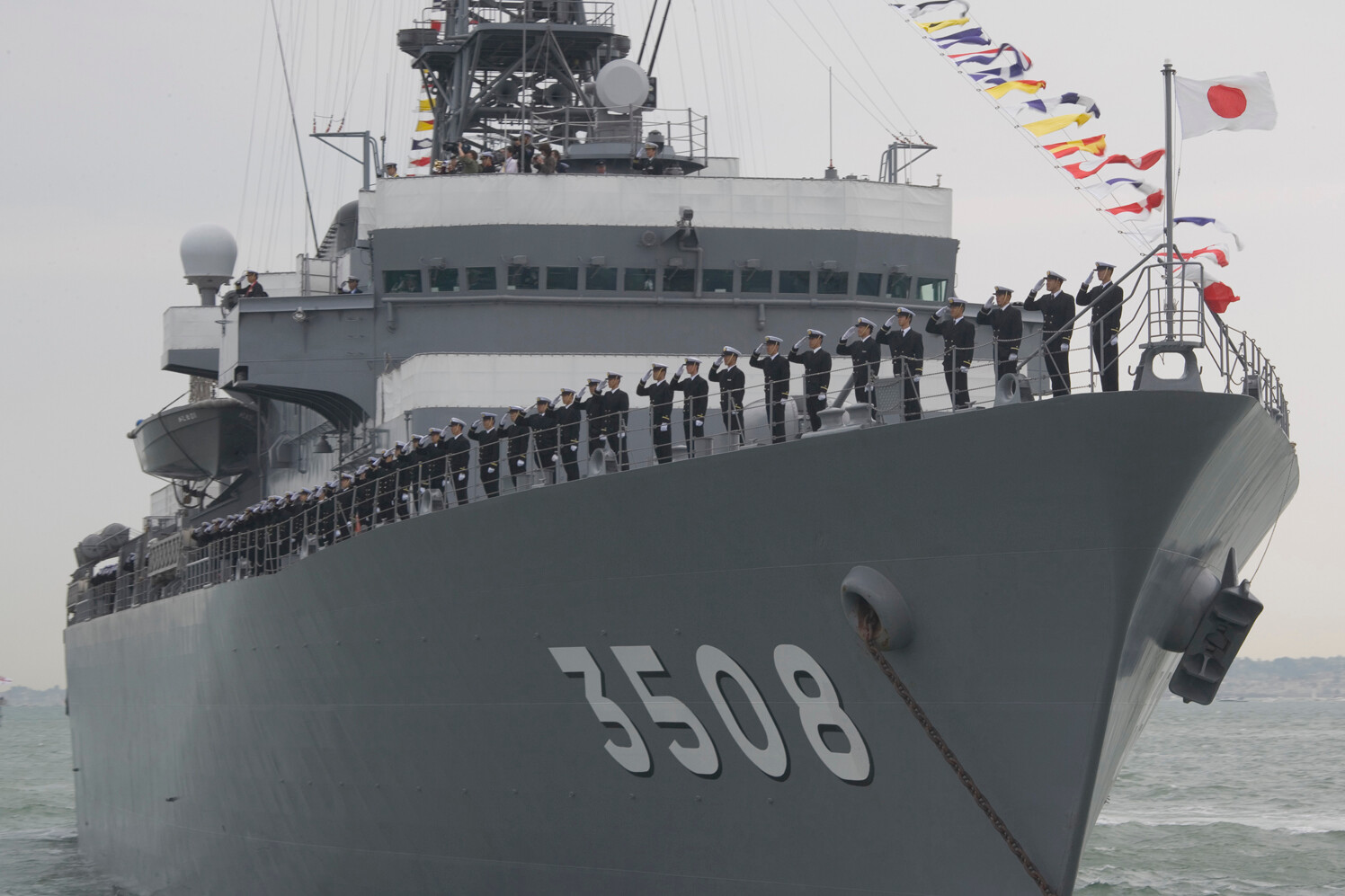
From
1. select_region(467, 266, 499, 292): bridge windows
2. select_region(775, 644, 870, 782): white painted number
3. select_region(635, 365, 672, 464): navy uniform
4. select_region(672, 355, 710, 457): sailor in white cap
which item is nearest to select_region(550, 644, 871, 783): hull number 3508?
select_region(775, 644, 870, 782): white painted number

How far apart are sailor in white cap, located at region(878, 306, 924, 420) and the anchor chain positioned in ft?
5.17

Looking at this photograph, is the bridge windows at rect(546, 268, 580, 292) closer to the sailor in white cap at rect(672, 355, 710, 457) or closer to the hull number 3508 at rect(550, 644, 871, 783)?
the sailor in white cap at rect(672, 355, 710, 457)

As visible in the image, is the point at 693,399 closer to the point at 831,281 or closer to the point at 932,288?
the point at 831,281

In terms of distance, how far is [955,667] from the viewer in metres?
9.37

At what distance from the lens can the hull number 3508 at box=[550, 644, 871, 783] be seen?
9766 millimetres

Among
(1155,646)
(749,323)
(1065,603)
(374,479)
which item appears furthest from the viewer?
(749,323)

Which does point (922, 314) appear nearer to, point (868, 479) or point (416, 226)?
point (416, 226)

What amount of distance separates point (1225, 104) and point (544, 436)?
18.5 ft

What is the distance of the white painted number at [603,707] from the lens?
10.8m

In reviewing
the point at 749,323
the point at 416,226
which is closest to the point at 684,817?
the point at 749,323

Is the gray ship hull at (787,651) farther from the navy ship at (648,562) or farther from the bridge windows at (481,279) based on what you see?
the bridge windows at (481,279)

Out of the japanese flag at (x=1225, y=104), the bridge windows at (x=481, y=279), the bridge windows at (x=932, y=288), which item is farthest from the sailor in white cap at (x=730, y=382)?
the bridge windows at (x=932, y=288)

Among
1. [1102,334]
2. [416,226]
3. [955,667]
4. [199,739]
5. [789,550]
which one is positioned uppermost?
[416,226]

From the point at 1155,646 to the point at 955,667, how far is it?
1261 millimetres
